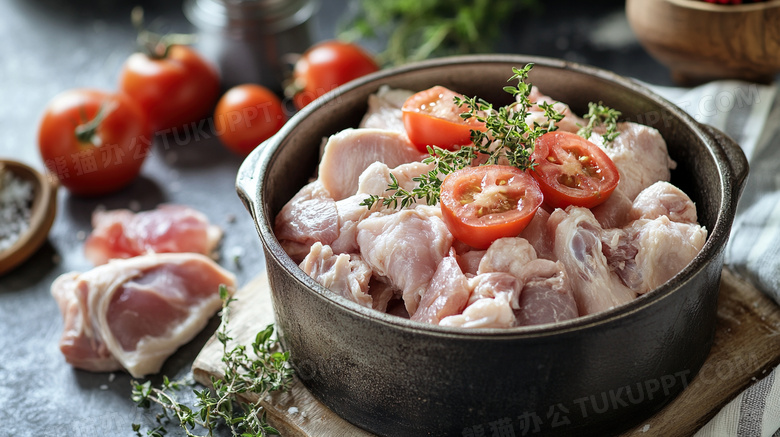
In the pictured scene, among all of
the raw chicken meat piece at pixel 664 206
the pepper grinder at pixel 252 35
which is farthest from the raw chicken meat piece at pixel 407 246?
the pepper grinder at pixel 252 35

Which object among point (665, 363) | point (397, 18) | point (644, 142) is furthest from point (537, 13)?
point (665, 363)

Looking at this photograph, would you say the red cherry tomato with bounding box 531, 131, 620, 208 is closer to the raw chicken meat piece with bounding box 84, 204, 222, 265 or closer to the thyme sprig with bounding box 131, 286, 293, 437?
the thyme sprig with bounding box 131, 286, 293, 437

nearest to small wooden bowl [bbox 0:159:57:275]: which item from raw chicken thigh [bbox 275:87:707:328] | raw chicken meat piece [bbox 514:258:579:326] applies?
raw chicken thigh [bbox 275:87:707:328]

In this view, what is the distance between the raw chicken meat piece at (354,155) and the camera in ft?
9.08

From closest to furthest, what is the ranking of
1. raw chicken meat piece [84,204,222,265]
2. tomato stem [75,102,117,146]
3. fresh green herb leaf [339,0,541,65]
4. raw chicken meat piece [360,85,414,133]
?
raw chicken meat piece [360,85,414,133] < raw chicken meat piece [84,204,222,265] < tomato stem [75,102,117,146] < fresh green herb leaf [339,0,541,65]

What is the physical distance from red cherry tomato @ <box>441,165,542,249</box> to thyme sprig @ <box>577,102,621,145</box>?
0.49 metres

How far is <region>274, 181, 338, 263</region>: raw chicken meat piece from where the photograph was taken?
2568 millimetres

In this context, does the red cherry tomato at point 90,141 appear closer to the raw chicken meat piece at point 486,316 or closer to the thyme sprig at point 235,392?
the thyme sprig at point 235,392

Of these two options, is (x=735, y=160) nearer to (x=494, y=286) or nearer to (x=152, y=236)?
(x=494, y=286)

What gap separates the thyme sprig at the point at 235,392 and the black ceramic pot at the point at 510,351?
0.33 feet

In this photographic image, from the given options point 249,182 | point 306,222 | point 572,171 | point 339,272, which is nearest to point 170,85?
point 249,182

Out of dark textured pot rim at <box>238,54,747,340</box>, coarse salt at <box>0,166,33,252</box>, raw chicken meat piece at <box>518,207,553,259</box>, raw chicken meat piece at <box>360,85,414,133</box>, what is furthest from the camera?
coarse salt at <box>0,166,33,252</box>

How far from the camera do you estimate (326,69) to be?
4344 mm

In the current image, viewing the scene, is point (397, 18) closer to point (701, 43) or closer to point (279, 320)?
point (701, 43)
